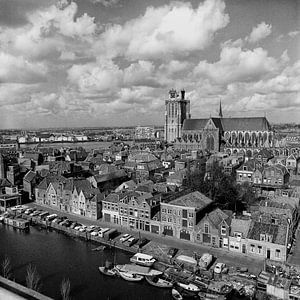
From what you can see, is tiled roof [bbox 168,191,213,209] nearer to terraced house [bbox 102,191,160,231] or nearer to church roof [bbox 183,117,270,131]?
terraced house [bbox 102,191,160,231]

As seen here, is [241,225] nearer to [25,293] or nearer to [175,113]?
[25,293]

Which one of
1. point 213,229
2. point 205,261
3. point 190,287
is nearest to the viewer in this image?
point 190,287

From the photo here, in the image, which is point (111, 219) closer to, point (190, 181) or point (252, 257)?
point (190, 181)

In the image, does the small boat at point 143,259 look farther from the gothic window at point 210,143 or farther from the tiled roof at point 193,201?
the gothic window at point 210,143

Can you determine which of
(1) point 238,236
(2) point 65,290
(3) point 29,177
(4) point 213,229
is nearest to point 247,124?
(3) point 29,177

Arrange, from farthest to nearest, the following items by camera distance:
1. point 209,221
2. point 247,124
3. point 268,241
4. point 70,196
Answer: point 247,124, point 70,196, point 209,221, point 268,241

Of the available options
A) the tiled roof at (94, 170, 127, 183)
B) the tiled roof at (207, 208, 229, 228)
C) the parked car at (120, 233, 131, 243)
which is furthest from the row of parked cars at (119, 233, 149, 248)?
the tiled roof at (94, 170, 127, 183)

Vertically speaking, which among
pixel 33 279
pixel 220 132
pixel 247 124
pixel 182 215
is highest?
pixel 247 124

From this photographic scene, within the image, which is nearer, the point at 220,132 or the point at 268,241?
the point at 268,241
